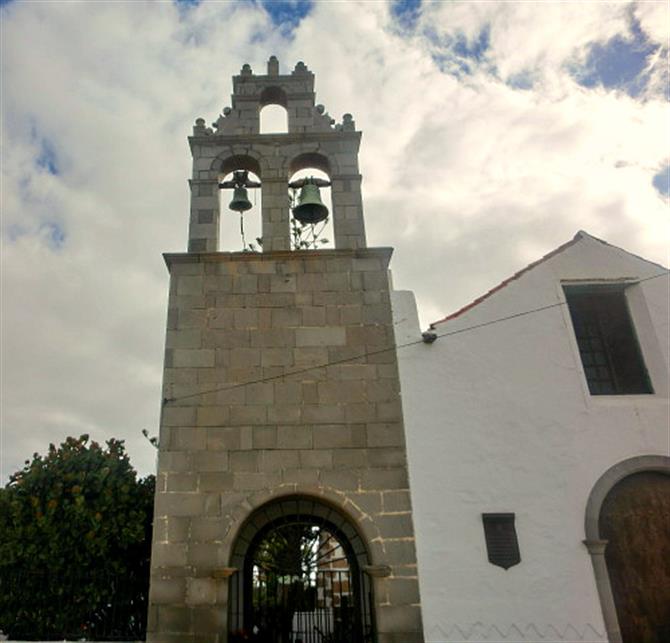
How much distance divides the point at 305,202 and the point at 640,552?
19.7 feet

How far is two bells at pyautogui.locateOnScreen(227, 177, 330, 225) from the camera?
27.5ft

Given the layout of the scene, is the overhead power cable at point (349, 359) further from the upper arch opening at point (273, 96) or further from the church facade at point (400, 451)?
the upper arch opening at point (273, 96)

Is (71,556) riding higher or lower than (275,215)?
lower

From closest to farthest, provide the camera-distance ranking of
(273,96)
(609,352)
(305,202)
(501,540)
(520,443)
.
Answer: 1. (501,540)
2. (520,443)
3. (609,352)
4. (305,202)
5. (273,96)

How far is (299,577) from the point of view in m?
6.84

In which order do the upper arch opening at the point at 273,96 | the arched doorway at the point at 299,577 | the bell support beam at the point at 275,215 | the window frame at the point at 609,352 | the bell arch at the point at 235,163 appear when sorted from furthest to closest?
the upper arch opening at the point at 273,96 < the bell arch at the point at 235,163 < the bell support beam at the point at 275,215 < the window frame at the point at 609,352 < the arched doorway at the point at 299,577

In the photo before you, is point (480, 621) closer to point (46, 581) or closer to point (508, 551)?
point (508, 551)

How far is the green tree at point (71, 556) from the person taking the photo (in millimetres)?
6781

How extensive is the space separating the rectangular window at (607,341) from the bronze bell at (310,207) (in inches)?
141

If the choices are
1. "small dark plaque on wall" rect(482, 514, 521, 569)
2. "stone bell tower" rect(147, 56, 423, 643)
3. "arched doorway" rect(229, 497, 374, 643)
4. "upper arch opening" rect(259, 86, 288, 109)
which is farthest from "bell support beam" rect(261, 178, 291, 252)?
"small dark plaque on wall" rect(482, 514, 521, 569)

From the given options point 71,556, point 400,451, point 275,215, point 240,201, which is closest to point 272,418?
point 400,451

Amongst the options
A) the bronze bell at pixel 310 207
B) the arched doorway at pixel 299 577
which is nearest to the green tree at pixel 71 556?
the arched doorway at pixel 299 577

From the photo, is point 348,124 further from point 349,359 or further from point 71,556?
point 71,556

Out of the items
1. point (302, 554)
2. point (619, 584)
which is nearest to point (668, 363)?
point (619, 584)
